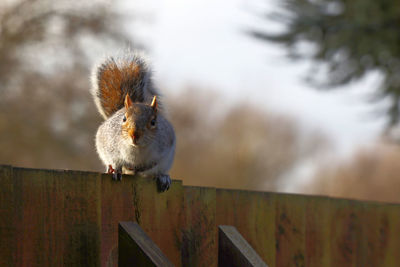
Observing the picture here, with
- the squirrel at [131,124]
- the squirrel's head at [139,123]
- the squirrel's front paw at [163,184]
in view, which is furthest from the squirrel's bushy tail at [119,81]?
the squirrel's front paw at [163,184]

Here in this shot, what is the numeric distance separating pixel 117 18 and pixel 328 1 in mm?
4040

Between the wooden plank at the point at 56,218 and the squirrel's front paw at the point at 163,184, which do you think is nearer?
the wooden plank at the point at 56,218

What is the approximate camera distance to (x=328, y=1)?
33.3 feet

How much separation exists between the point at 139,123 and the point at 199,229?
1.11 feet

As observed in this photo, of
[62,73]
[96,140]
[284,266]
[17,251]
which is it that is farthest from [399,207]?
[62,73]

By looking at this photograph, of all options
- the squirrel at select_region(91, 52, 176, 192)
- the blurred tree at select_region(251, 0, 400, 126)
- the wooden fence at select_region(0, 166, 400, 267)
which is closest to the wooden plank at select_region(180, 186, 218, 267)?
the wooden fence at select_region(0, 166, 400, 267)

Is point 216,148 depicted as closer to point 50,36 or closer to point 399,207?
point 50,36

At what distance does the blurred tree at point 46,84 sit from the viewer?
11.4 m

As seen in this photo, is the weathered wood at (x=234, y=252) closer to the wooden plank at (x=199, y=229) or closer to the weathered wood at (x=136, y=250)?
the wooden plank at (x=199, y=229)

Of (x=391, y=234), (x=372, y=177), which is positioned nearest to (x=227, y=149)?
(x=372, y=177)

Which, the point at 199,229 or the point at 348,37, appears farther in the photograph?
the point at 348,37

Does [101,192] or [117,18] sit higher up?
[117,18]

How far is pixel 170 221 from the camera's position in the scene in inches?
64.4

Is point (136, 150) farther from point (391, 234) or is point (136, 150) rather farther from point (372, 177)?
point (372, 177)
